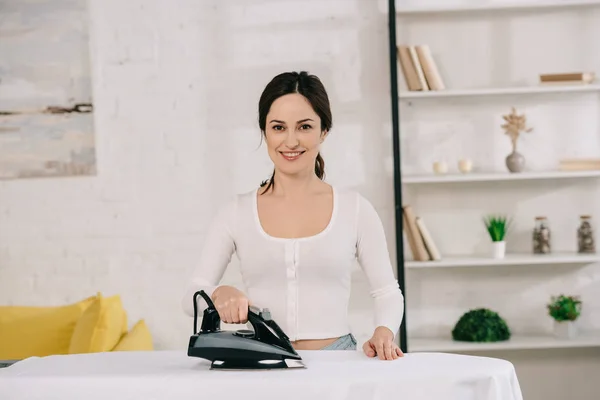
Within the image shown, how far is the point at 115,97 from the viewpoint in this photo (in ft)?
12.2

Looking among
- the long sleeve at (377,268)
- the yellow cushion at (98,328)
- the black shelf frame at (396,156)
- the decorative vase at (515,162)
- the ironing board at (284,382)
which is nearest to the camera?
the ironing board at (284,382)

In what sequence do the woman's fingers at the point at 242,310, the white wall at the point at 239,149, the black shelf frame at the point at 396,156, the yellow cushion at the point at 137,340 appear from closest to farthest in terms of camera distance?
1. the woman's fingers at the point at 242,310
2. the yellow cushion at the point at 137,340
3. the black shelf frame at the point at 396,156
4. the white wall at the point at 239,149

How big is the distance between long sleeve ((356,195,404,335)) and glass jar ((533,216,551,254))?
1791mm

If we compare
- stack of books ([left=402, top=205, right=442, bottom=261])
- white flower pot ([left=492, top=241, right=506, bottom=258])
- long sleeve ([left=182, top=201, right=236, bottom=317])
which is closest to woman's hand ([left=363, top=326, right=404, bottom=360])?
long sleeve ([left=182, top=201, right=236, bottom=317])

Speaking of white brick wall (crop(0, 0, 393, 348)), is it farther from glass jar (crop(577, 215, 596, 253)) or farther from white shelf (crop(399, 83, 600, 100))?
glass jar (crop(577, 215, 596, 253))

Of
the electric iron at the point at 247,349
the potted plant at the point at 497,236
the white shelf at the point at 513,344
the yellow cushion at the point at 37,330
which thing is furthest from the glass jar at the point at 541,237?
the electric iron at the point at 247,349

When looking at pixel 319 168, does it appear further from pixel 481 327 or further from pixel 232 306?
pixel 481 327

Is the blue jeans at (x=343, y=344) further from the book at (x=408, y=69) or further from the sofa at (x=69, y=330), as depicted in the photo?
the book at (x=408, y=69)

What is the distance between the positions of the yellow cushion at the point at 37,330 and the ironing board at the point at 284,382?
5.66ft

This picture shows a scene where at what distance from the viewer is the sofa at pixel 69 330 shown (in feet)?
10.4

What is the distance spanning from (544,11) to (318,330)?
232cm

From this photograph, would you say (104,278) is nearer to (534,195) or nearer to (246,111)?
(246,111)

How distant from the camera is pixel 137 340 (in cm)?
337

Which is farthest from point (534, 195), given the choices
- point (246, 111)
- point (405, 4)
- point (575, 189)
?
point (246, 111)
